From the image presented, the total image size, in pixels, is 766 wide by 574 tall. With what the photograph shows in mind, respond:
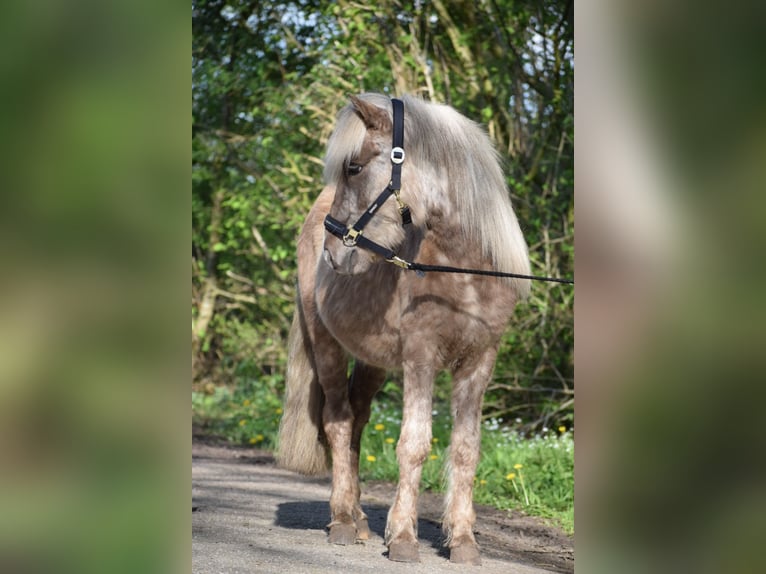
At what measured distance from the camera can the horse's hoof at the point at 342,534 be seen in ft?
14.9

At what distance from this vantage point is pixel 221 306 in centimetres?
1137

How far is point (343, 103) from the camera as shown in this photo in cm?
871

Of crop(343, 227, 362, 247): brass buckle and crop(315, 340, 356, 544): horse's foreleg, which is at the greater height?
crop(343, 227, 362, 247): brass buckle

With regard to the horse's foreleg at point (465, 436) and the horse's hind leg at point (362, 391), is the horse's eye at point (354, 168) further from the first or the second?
the horse's hind leg at point (362, 391)

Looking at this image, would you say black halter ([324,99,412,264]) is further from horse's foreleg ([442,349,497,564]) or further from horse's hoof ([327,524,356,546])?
horse's hoof ([327,524,356,546])

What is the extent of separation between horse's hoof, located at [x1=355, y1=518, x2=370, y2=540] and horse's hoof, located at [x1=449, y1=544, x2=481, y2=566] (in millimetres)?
726

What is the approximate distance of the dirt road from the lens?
3.94 meters

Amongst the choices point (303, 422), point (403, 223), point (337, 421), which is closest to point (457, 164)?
point (403, 223)

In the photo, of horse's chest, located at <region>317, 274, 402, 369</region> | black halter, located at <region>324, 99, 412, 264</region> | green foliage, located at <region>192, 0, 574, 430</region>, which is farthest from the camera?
green foliage, located at <region>192, 0, 574, 430</region>

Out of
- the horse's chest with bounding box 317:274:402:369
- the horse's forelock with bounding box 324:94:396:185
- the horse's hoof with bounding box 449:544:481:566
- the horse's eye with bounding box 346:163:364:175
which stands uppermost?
the horse's forelock with bounding box 324:94:396:185

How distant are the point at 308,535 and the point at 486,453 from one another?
2.45 metres

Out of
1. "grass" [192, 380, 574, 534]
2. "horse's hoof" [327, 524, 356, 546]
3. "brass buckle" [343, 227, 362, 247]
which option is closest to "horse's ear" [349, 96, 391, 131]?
"brass buckle" [343, 227, 362, 247]
